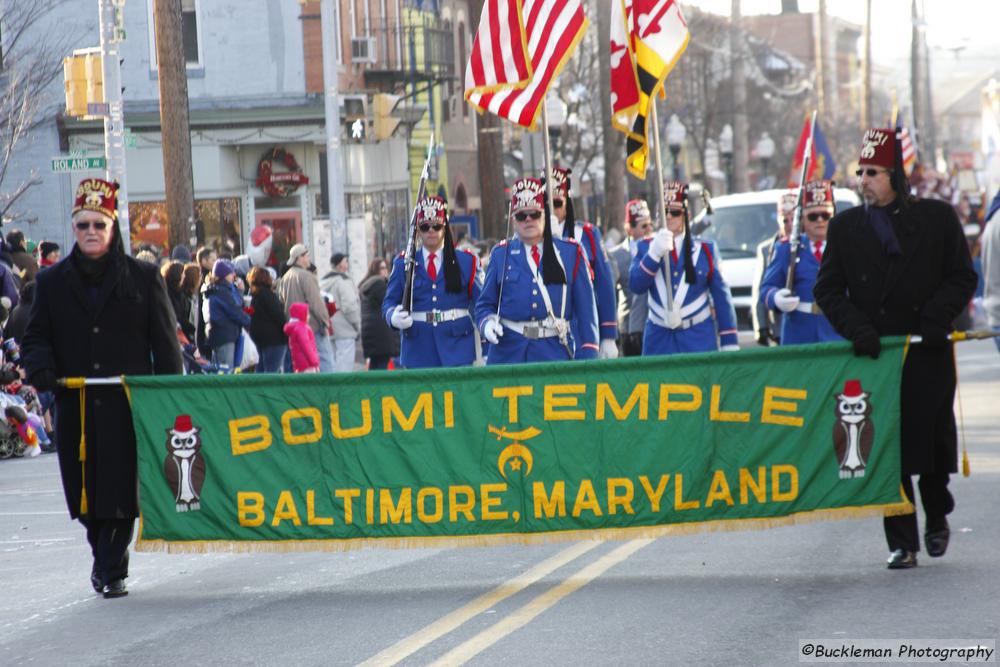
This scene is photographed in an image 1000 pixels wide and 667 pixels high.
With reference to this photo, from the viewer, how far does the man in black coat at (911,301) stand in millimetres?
8977

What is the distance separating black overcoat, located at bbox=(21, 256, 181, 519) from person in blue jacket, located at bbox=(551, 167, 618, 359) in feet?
11.4

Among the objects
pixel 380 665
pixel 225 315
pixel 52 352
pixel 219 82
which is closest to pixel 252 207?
pixel 219 82

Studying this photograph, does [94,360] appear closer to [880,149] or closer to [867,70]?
[880,149]

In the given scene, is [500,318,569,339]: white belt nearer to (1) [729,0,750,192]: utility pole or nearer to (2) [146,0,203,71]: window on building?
(2) [146,0,203,71]: window on building

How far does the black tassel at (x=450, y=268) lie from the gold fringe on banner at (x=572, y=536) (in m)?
3.69

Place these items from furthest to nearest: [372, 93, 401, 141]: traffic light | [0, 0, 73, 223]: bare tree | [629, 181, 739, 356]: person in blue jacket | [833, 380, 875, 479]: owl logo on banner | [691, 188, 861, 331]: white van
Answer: [372, 93, 401, 141]: traffic light → [0, 0, 73, 223]: bare tree → [691, 188, 861, 331]: white van → [629, 181, 739, 356]: person in blue jacket → [833, 380, 875, 479]: owl logo on banner

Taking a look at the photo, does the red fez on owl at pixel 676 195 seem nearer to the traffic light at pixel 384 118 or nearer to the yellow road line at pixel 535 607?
the yellow road line at pixel 535 607

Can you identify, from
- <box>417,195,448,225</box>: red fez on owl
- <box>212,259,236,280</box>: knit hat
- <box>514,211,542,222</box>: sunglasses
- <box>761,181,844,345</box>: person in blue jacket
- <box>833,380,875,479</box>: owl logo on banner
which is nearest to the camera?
<box>833,380,875,479</box>: owl logo on banner

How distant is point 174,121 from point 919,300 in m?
15.8

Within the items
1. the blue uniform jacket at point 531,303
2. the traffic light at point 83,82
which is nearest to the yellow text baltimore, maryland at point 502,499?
the blue uniform jacket at point 531,303

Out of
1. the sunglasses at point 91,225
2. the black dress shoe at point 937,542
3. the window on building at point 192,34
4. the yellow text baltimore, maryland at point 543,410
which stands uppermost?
the window on building at point 192,34

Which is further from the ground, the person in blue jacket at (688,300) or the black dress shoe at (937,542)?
the person in blue jacket at (688,300)

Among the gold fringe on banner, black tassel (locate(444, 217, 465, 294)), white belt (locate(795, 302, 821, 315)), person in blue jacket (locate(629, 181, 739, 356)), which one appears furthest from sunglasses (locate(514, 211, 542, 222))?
the gold fringe on banner

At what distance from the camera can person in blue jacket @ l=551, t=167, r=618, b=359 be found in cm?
1276
